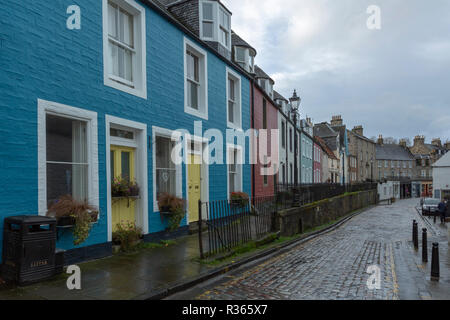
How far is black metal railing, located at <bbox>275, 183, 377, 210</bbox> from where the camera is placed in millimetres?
14941

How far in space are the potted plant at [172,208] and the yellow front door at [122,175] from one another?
888mm

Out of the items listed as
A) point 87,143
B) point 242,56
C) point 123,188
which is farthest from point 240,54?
point 87,143

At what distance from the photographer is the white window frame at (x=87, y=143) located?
243 inches

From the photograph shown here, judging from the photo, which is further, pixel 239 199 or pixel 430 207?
pixel 430 207

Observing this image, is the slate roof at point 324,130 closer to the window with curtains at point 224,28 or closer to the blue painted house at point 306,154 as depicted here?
the blue painted house at point 306,154

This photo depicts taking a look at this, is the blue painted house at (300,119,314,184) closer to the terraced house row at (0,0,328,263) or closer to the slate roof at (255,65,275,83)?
the slate roof at (255,65,275,83)

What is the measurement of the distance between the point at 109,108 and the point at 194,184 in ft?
15.7

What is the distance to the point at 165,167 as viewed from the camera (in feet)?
33.4

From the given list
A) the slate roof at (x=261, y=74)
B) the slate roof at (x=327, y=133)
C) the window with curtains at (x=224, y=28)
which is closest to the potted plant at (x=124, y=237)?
the window with curtains at (x=224, y=28)

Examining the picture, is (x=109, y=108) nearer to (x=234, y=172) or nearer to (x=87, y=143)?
(x=87, y=143)

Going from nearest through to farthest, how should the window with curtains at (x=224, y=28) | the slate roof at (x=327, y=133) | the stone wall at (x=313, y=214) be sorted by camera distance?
the stone wall at (x=313, y=214) < the window with curtains at (x=224, y=28) < the slate roof at (x=327, y=133)
